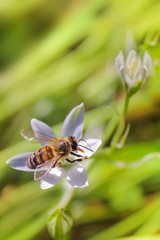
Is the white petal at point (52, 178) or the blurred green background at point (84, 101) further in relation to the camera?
the blurred green background at point (84, 101)

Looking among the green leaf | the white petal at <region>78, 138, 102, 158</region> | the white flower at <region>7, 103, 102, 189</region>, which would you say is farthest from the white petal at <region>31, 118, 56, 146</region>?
the green leaf

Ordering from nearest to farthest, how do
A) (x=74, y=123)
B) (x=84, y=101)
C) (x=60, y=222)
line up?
(x=60, y=222) → (x=74, y=123) → (x=84, y=101)

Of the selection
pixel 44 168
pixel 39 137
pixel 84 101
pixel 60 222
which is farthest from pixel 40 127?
pixel 84 101

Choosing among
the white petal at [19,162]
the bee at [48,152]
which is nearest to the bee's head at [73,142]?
the bee at [48,152]

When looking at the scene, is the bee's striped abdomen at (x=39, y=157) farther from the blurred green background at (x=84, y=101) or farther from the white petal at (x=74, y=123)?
the blurred green background at (x=84, y=101)

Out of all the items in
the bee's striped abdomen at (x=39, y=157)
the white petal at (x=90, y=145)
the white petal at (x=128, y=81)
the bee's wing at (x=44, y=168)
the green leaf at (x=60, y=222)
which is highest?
the bee's striped abdomen at (x=39, y=157)

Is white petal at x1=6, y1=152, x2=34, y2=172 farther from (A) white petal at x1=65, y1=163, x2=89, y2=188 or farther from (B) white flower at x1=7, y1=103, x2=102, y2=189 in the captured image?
(A) white petal at x1=65, y1=163, x2=89, y2=188

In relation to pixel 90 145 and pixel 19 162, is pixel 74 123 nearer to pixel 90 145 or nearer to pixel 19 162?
pixel 90 145
